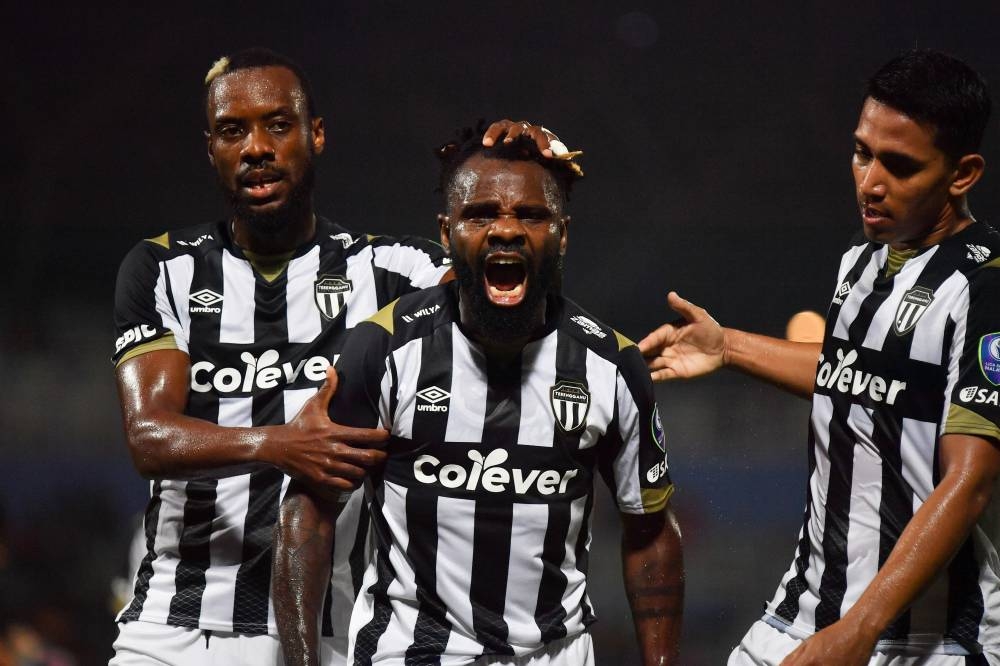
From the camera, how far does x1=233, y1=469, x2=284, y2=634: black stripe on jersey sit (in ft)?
7.13

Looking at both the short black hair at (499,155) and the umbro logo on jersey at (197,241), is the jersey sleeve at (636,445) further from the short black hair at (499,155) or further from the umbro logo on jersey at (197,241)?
the umbro logo on jersey at (197,241)

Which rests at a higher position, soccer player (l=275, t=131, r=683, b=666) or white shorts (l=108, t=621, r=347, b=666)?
soccer player (l=275, t=131, r=683, b=666)

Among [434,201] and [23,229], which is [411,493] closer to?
[434,201]

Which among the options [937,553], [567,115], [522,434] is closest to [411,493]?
[522,434]

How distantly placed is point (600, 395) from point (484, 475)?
23cm

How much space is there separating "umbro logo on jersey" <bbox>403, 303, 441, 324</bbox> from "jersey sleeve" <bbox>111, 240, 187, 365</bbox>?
0.54 metres

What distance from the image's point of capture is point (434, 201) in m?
3.88

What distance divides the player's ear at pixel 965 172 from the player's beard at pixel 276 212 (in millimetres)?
1206

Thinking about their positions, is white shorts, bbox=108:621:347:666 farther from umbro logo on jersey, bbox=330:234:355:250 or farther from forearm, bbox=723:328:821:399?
forearm, bbox=723:328:821:399

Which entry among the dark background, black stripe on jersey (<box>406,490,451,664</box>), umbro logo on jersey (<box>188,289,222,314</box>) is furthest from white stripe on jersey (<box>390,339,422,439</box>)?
the dark background

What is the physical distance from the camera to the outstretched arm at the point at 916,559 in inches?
68.4

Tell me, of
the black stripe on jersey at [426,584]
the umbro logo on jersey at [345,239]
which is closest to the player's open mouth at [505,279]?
the black stripe on jersey at [426,584]

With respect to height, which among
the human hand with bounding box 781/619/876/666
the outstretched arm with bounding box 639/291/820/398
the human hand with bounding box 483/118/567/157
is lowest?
the human hand with bounding box 781/619/876/666

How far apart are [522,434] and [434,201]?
2.14 m
